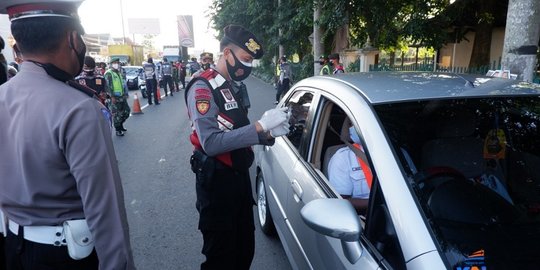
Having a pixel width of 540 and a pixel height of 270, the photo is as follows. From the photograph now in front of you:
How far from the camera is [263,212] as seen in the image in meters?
3.81

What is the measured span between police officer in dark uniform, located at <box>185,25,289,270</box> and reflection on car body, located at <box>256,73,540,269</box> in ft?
1.17

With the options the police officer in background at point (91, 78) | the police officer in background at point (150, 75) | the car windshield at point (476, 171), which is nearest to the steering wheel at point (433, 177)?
the car windshield at point (476, 171)

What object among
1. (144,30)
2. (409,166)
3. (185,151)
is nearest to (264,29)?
(185,151)

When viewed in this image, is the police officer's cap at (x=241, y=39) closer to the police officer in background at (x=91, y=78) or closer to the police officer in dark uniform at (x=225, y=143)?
the police officer in dark uniform at (x=225, y=143)

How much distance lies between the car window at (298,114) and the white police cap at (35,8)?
5.74ft

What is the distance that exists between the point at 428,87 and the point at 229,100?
1123 millimetres

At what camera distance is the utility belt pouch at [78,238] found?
135 cm

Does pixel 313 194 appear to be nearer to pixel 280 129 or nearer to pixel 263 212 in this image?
pixel 280 129

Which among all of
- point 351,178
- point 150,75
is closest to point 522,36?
point 351,178

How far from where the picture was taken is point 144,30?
57344 mm

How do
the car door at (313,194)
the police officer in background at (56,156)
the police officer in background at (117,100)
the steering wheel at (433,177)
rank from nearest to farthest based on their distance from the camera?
1. the police officer in background at (56,156)
2. the steering wheel at (433,177)
3. the car door at (313,194)
4. the police officer in background at (117,100)

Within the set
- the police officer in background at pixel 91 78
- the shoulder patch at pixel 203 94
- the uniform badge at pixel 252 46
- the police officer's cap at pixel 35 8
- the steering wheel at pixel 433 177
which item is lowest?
the steering wheel at pixel 433 177

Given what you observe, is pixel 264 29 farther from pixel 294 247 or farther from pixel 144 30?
pixel 144 30

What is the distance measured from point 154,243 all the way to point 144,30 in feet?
194
